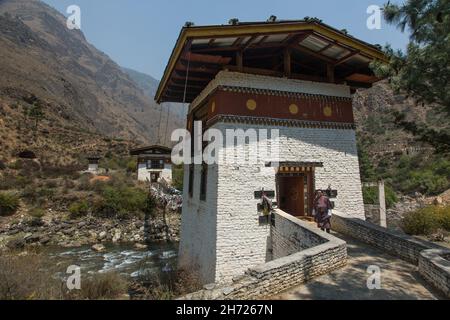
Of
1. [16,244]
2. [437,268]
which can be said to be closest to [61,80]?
[16,244]

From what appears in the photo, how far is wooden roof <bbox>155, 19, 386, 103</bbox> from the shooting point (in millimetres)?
10359

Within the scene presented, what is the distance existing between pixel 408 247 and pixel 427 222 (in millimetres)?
7164

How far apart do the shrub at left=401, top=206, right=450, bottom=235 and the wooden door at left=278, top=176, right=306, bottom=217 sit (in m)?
5.94

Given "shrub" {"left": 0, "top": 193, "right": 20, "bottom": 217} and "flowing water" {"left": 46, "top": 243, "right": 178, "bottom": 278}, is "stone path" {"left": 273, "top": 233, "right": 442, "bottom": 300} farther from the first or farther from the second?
"shrub" {"left": 0, "top": 193, "right": 20, "bottom": 217}

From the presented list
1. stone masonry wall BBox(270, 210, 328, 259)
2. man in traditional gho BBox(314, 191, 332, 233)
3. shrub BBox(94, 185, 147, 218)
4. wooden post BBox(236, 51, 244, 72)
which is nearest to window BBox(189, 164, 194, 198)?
stone masonry wall BBox(270, 210, 328, 259)

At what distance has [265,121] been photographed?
1184 centimetres

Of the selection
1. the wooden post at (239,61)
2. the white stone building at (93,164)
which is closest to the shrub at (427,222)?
the wooden post at (239,61)

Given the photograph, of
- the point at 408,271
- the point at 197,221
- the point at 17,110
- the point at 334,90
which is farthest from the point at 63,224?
the point at 17,110

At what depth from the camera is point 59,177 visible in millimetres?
41000

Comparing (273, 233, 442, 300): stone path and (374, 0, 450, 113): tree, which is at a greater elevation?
(374, 0, 450, 113): tree

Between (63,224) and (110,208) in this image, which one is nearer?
(63,224)
